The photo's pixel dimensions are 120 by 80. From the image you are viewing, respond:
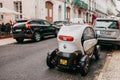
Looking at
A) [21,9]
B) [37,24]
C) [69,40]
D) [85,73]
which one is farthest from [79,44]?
[21,9]

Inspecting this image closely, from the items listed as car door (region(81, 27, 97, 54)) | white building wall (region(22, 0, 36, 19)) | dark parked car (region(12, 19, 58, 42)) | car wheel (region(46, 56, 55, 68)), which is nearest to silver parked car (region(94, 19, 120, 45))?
car door (region(81, 27, 97, 54))

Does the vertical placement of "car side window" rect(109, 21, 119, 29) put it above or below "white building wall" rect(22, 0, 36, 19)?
below

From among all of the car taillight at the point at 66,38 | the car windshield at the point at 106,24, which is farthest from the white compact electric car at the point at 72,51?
the car windshield at the point at 106,24

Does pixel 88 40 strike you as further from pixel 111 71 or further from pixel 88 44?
pixel 111 71

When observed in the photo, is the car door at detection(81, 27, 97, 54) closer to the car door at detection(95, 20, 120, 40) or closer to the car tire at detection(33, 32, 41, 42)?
the car door at detection(95, 20, 120, 40)

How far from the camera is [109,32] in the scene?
41.3ft

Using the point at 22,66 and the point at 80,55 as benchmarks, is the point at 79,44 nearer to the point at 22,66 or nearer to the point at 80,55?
the point at 80,55

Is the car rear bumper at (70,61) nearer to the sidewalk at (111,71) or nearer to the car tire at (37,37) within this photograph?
the sidewalk at (111,71)

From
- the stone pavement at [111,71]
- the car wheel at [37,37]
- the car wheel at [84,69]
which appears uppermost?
the car wheel at [37,37]

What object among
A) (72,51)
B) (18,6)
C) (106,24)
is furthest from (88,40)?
(18,6)

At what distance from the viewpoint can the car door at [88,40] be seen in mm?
8258

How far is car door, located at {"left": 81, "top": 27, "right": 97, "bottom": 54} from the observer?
8.26m

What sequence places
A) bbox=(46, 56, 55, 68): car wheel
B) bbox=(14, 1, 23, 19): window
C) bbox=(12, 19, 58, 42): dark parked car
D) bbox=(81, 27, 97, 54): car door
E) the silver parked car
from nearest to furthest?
bbox=(81, 27, 97, 54): car door → bbox=(46, 56, 55, 68): car wheel → the silver parked car → bbox=(12, 19, 58, 42): dark parked car → bbox=(14, 1, 23, 19): window

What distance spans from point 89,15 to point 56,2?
101 ft
